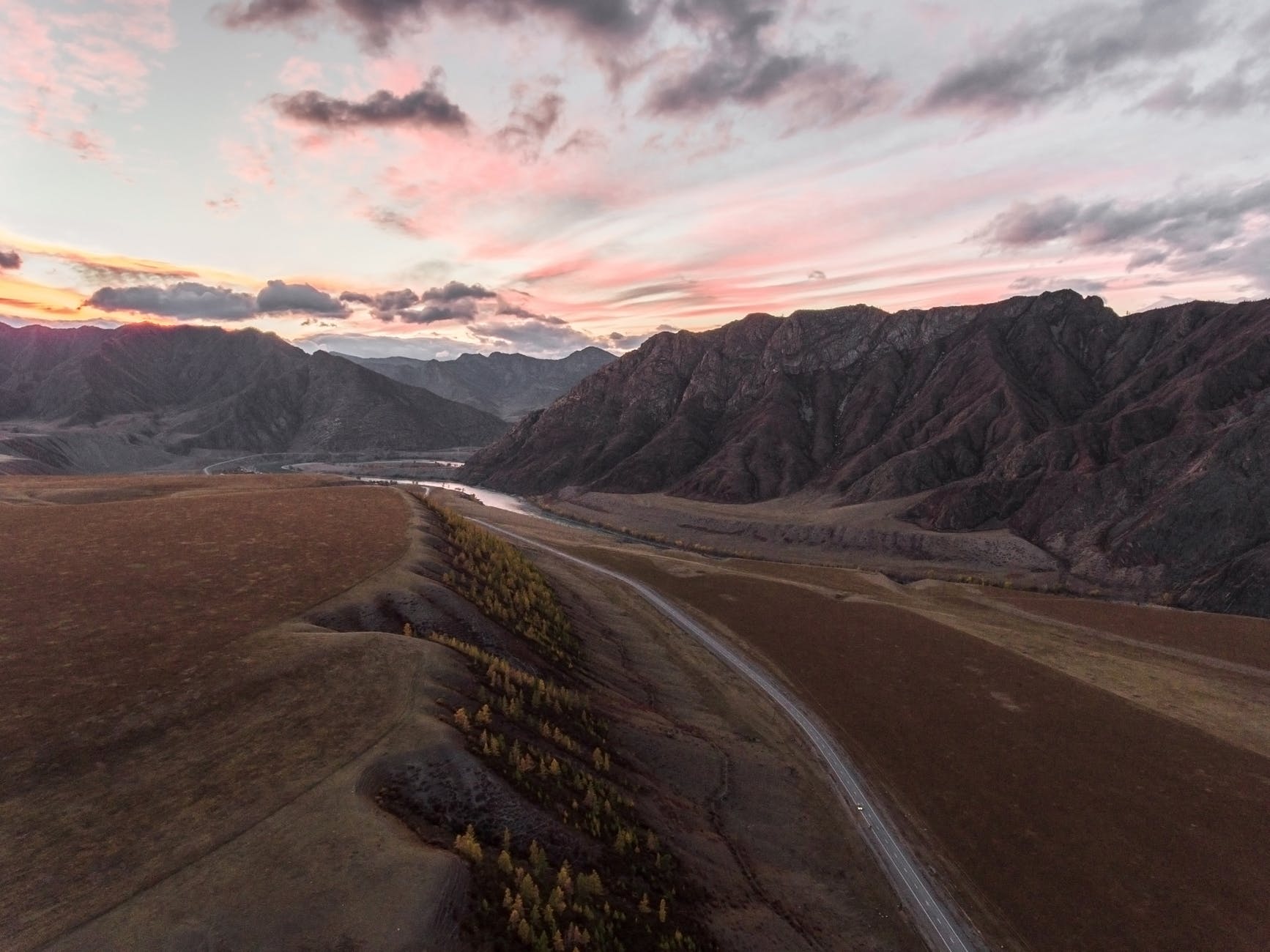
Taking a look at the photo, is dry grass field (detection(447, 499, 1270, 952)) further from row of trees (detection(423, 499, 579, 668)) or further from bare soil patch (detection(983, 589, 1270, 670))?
row of trees (detection(423, 499, 579, 668))

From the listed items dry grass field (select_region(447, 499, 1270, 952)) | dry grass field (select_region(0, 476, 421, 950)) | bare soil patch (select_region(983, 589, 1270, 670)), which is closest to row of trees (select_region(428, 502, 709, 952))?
dry grass field (select_region(0, 476, 421, 950))

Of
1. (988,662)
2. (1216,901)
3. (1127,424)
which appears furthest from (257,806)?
(1127,424)

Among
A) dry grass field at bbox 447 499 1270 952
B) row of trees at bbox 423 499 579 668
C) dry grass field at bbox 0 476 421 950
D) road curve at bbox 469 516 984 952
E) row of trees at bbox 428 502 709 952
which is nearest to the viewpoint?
dry grass field at bbox 0 476 421 950

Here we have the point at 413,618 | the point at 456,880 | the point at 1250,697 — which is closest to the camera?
the point at 456,880

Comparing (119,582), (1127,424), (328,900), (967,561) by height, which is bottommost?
(967,561)

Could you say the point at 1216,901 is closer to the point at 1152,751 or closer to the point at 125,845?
the point at 1152,751
